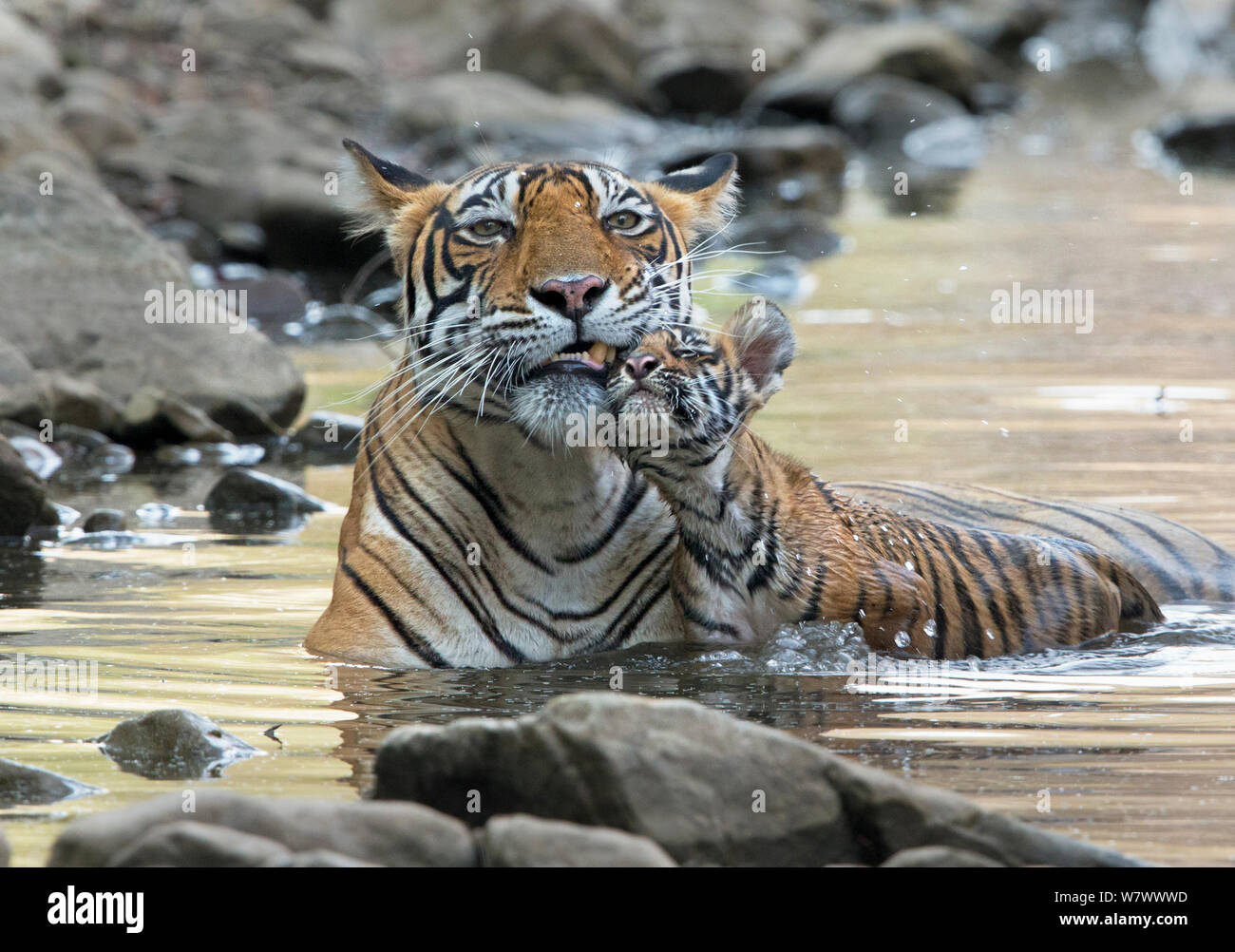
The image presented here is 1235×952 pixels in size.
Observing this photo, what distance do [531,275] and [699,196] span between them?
0.98m

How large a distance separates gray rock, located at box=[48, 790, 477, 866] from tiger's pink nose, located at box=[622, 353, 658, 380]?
1827 mm

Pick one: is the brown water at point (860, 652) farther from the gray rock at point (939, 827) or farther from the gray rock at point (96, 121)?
the gray rock at point (96, 121)

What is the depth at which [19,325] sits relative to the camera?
1019 centimetres

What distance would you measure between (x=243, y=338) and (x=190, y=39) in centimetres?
1496

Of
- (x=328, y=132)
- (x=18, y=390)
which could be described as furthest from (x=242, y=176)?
(x=18, y=390)

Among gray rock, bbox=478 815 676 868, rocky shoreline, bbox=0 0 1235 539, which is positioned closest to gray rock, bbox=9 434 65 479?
rocky shoreline, bbox=0 0 1235 539

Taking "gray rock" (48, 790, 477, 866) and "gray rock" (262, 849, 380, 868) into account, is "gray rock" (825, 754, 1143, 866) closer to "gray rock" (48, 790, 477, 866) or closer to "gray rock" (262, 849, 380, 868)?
"gray rock" (48, 790, 477, 866)

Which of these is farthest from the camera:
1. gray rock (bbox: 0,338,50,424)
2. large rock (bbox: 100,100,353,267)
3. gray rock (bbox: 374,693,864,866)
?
large rock (bbox: 100,100,353,267)

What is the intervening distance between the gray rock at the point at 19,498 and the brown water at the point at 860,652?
31cm

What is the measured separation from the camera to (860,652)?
5.31 meters

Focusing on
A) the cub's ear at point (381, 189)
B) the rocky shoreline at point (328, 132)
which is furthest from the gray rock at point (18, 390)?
the cub's ear at point (381, 189)

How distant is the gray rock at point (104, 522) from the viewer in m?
7.78

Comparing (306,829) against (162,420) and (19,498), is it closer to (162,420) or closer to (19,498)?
(19,498)

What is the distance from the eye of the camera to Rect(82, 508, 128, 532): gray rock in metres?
7.78
